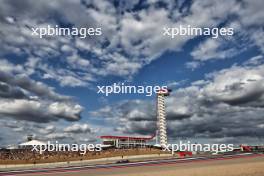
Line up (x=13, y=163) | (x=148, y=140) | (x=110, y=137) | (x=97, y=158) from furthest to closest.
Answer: (x=148, y=140) < (x=110, y=137) < (x=97, y=158) < (x=13, y=163)

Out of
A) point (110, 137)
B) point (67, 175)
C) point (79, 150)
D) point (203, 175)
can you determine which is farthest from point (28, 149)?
point (203, 175)

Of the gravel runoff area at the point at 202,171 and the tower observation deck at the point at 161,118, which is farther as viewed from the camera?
the tower observation deck at the point at 161,118

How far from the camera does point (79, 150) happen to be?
308 ft

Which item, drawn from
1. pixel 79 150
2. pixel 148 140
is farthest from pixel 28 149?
pixel 148 140

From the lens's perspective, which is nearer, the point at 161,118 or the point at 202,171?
the point at 202,171

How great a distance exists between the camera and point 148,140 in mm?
127000

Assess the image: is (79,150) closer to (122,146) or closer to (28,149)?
(28,149)

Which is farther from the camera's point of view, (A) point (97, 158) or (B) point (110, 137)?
(B) point (110, 137)

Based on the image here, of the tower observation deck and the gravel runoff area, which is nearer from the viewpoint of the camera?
the gravel runoff area

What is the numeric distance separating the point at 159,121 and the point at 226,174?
90505mm

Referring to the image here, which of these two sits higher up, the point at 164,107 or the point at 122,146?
the point at 164,107

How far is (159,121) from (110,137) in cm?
1959

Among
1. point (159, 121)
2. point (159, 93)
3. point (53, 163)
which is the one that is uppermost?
point (159, 93)

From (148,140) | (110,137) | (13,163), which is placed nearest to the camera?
(13,163)
